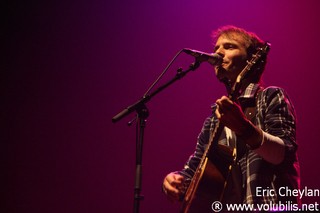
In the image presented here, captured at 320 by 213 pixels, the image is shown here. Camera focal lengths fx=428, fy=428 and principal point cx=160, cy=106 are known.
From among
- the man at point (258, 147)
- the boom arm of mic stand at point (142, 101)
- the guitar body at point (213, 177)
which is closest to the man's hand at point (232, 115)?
the man at point (258, 147)

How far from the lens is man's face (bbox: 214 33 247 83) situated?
2.97 metres

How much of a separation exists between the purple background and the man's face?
36.7 inches

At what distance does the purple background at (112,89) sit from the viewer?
3941 millimetres

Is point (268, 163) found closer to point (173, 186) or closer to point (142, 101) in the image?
point (173, 186)

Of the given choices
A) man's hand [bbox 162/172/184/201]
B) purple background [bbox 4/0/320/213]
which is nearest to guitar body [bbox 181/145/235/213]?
man's hand [bbox 162/172/184/201]

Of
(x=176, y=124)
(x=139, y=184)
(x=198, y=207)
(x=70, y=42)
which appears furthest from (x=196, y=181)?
(x=70, y=42)

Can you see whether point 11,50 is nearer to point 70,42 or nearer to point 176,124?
point 70,42

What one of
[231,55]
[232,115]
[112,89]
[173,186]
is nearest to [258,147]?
[232,115]

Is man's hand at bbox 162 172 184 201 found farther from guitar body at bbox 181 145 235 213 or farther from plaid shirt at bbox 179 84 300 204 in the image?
plaid shirt at bbox 179 84 300 204

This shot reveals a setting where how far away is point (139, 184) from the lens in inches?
95.3

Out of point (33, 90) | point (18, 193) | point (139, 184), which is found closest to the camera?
point (139, 184)

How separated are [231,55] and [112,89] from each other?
1541 millimetres

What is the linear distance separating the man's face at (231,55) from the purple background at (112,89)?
93 cm

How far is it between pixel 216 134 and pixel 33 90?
7.55 feet
